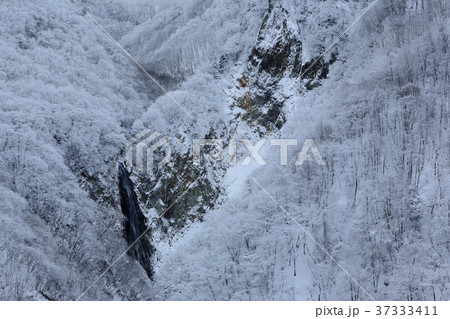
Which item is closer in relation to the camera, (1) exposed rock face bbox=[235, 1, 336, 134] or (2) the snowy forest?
(2) the snowy forest

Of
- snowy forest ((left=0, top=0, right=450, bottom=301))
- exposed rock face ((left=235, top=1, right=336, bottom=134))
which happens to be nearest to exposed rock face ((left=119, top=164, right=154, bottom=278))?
snowy forest ((left=0, top=0, right=450, bottom=301))

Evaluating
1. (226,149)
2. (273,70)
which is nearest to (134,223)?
(226,149)

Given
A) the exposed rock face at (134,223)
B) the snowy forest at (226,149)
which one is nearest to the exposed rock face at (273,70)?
the snowy forest at (226,149)

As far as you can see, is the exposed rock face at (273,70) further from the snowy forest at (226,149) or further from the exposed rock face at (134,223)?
the exposed rock face at (134,223)

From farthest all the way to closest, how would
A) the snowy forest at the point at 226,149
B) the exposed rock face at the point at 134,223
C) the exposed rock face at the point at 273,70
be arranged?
the exposed rock face at the point at 273,70
the exposed rock face at the point at 134,223
the snowy forest at the point at 226,149

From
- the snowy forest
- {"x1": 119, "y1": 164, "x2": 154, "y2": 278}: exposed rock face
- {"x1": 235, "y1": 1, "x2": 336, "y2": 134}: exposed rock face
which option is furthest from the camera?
{"x1": 235, "y1": 1, "x2": 336, "y2": 134}: exposed rock face

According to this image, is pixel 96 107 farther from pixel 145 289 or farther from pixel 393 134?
pixel 393 134

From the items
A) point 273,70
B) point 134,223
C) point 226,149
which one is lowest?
point 134,223

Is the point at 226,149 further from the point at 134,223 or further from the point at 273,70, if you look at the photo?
the point at 134,223

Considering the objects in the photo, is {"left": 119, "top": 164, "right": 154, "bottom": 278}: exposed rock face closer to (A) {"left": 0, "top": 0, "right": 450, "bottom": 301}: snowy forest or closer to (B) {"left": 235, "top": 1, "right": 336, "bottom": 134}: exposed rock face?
(A) {"left": 0, "top": 0, "right": 450, "bottom": 301}: snowy forest

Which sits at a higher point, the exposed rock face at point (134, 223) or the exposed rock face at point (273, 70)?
the exposed rock face at point (273, 70)
